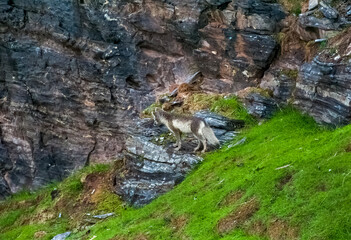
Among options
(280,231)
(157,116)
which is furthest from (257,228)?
(157,116)

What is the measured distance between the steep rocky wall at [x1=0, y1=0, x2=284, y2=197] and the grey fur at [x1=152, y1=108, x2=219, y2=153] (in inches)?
118

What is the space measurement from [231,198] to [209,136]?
10.5ft

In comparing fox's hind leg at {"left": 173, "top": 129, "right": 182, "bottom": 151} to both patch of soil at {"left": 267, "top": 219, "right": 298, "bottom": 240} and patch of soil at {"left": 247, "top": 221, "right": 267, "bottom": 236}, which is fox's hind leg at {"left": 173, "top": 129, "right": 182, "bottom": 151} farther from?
patch of soil at {"left": 267, "top": 219, "right": 298, "bottom": 240}

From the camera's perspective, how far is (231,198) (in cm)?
1073

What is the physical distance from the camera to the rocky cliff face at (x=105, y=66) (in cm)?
1597

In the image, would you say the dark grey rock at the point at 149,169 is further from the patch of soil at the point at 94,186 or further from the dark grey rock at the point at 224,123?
the dark grey rock at the point at 224,123

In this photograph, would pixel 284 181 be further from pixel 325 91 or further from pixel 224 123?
pixel 224 123

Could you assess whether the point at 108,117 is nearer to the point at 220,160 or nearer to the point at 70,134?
the point at 70,134

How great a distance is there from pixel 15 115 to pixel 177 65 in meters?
7.39

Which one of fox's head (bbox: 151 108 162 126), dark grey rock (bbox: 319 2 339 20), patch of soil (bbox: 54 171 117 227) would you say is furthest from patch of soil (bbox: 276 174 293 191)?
patch of soil (bbox: 54 171 117 227)

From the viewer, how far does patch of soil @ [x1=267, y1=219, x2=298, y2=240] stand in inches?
339

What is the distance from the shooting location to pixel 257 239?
8961 mm

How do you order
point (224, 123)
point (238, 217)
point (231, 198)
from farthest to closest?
point (224, 123)
point (231, 198)
point (238, 217)

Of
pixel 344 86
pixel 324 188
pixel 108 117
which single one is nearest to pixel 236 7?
pixel 344 86
